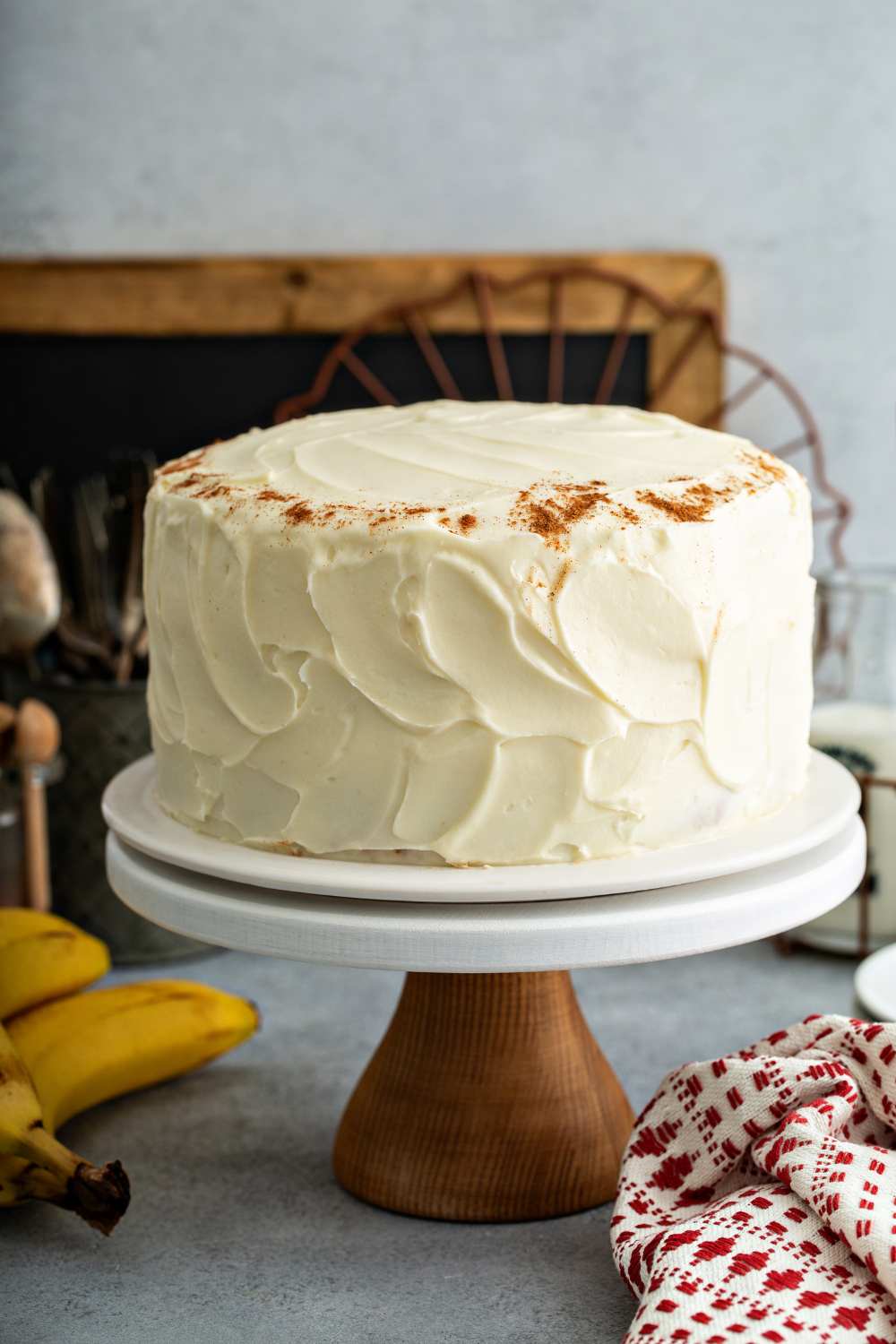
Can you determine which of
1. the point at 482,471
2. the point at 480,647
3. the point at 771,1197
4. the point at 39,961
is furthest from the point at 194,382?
the point at 771,1197

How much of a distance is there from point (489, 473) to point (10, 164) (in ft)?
4.83

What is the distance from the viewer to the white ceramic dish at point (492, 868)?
956mm

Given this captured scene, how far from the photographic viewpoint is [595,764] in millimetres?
996

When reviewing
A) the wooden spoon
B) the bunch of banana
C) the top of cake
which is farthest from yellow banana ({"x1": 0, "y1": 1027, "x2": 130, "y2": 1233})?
the wooden spoon

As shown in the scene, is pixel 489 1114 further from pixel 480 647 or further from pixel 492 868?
pixel 480 647

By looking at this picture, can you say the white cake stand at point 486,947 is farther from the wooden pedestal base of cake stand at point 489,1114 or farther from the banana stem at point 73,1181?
the banana stem at point 73,1181

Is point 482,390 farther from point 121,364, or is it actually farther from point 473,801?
point 473,801

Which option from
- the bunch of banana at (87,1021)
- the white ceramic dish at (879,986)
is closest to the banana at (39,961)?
the bunch of banana at (87,1021)

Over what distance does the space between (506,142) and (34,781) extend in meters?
1.16

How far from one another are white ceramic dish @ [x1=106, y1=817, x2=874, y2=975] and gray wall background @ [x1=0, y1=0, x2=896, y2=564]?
1.28 meters

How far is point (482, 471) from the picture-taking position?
3.46 feet

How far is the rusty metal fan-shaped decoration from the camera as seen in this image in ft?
7.00

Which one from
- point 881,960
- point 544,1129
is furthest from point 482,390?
point 544,1129

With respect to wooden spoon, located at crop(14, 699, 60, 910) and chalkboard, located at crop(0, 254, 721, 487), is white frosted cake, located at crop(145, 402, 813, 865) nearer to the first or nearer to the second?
wooden spoon, located at crop(14, 699, 60, 910)
